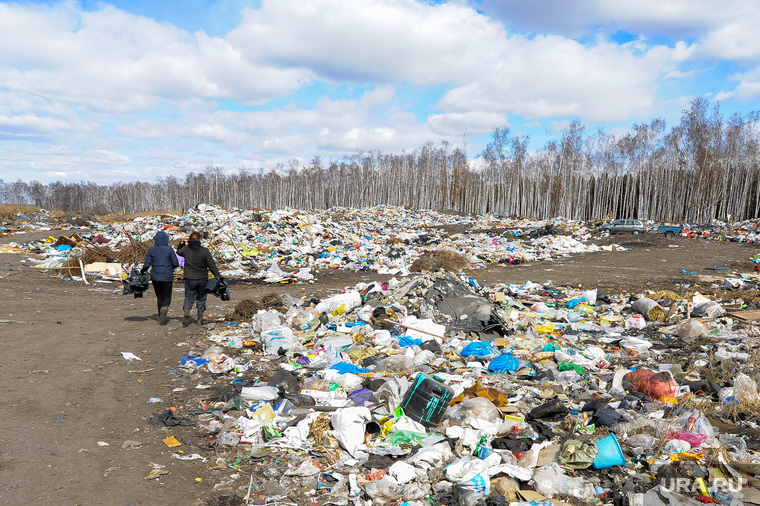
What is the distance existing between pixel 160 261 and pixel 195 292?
2.61ft

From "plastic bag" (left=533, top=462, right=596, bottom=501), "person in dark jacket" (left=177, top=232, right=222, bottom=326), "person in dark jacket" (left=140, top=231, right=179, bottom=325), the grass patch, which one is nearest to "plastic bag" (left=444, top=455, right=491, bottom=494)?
"plastic bag" (left=533, top=462, right=596, bottom=501)

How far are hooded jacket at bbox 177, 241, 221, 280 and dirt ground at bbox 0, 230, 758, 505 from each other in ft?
3.33

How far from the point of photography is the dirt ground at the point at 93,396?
311cm

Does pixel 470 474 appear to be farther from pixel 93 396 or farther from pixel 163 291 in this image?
pixel 163 291

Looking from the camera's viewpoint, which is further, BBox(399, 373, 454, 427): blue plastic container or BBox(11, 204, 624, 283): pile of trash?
BBox(11, 204, 624, 283): pile of trash

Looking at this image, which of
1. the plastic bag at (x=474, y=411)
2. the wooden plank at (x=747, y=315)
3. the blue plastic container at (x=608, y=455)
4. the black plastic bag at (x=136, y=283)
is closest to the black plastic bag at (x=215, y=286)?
the black plastic bag at (x=136, y=283)

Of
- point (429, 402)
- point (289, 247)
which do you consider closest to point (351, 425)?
point (429, 402)

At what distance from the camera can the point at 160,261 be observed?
7242 millimetres

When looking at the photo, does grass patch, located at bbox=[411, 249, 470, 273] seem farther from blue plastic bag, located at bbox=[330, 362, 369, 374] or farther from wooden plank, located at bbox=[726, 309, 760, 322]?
blue plastic bag, located at bbox=[330, 362, 369, 374]

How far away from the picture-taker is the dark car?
2564 centimetres

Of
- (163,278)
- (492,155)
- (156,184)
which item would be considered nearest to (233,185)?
(156,184)

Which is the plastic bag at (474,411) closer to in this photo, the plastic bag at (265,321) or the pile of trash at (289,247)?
the plastic bag at (265,321)

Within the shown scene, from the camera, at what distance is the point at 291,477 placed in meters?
3.36

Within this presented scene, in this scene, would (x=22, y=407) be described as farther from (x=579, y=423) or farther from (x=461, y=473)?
(x=579, y=423)
